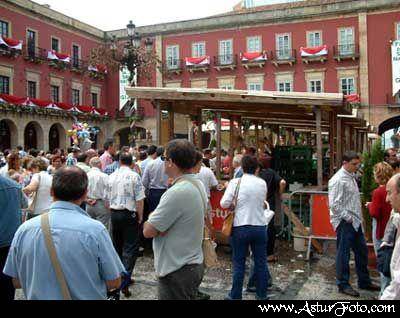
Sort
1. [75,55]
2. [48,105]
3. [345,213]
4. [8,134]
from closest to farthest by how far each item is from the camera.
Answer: [345,213] < [8,134] < [48,105] < [75,55]

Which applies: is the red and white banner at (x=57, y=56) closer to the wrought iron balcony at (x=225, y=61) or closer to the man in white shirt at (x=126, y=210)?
the wrought iron balcony at (x=225, y=61)

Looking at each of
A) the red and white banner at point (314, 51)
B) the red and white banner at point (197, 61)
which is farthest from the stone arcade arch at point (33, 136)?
the red and white banner at point (314, 51)

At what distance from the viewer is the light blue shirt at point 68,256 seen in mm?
2486

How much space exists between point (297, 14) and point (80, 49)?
1634 cm

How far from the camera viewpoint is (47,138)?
29.9 metres

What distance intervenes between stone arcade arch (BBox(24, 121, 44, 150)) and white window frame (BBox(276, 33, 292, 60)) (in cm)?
1720

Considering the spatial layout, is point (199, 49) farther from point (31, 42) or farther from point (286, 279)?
point (286, 279)

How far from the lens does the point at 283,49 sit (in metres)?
32.1

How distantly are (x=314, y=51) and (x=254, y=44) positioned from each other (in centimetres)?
455

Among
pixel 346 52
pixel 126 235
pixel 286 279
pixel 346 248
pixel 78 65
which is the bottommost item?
pixel 286 279

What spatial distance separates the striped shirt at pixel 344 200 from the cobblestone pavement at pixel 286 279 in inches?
36.5

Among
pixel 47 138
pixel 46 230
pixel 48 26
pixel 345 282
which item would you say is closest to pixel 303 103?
pixel 345 282

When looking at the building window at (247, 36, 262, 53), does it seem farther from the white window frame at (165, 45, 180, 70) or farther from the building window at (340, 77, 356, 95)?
the building window at (340, 77, 356, 95)

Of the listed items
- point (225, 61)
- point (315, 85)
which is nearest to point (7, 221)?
point (315, 85)
